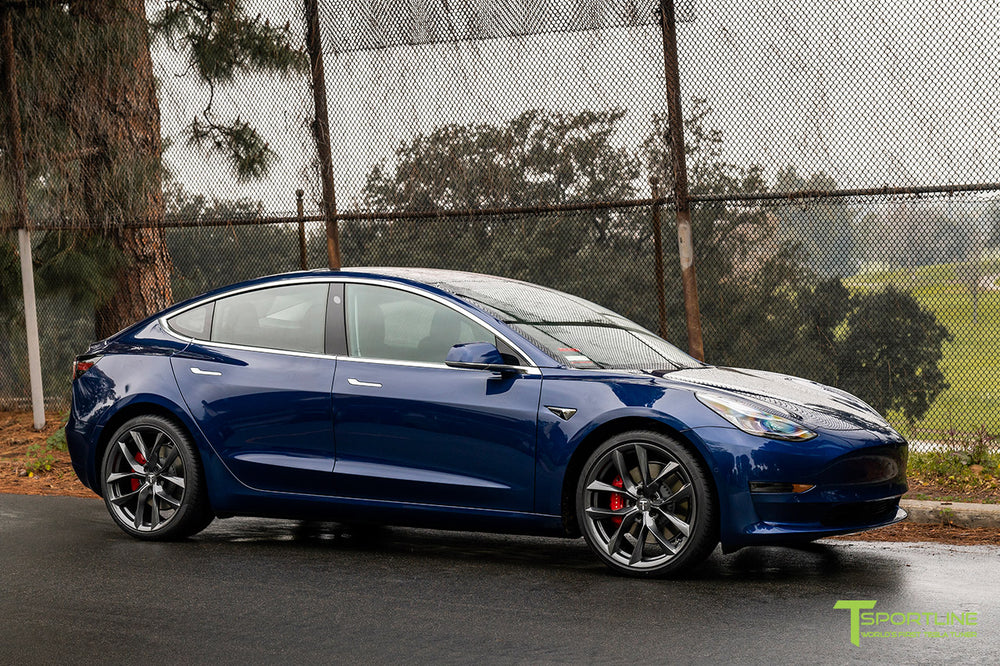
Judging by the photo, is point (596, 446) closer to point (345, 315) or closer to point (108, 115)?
point (345, 315)

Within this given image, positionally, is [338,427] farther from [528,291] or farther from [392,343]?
[528,291]

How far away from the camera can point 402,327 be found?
6.80 meters

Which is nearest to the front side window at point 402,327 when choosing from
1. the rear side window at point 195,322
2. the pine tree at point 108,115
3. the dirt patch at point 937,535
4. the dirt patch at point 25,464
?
the rear side window at point 195,322

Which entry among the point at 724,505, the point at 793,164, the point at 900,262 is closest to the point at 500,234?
the point at 793,164

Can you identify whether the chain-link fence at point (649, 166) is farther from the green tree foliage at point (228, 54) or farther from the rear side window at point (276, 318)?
the rear side window at point (276, 318)

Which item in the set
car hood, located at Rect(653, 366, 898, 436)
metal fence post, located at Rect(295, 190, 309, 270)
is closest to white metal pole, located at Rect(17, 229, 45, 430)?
metal fence post, located at Rect(295, 190, 309, 270)

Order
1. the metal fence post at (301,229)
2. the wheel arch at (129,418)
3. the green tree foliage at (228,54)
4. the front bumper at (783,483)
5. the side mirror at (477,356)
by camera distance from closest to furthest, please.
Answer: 1. the front bumper at (783,483)
2. the side mirror at (477,356)
3. the wheel arch at (129,418)
4. the metal fence post at (301,229)
5. the green tree foliage at (228,54)

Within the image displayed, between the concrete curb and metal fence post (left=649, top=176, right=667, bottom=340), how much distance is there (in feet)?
8.82

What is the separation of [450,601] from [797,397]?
2115 mm

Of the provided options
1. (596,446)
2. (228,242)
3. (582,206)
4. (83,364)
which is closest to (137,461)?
(83,364)

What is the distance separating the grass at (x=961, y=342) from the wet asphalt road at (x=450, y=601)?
2420mm

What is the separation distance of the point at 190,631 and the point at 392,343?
219 centimetres

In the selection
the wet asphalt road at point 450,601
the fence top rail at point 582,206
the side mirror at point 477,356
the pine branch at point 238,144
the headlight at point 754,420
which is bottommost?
the wet asphalt road at point 450,601

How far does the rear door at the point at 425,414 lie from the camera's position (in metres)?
6.25
